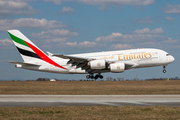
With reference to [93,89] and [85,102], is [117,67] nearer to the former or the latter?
[93,89]

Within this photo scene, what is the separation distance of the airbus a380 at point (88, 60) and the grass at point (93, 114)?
2536cm

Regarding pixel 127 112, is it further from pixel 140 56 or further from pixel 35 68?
pixel 35 68

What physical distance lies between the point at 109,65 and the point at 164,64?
922 cm

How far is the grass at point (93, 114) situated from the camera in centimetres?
1129

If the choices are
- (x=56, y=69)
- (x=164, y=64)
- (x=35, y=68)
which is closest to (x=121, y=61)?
(x=164, y=64)

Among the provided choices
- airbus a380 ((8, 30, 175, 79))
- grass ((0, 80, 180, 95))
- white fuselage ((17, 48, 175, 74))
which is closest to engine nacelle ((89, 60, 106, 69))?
airbus a380 ((8, 30, 175, 79))

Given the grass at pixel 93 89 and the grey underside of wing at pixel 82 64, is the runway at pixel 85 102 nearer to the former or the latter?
the grass at pixel 93 89

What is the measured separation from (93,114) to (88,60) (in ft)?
94.2

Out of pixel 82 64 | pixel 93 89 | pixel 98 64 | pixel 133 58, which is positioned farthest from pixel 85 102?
pixel 133 58

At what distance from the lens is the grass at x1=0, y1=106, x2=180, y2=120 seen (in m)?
11.3

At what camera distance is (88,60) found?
4072 centimetres

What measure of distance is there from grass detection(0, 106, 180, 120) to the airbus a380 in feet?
83.2

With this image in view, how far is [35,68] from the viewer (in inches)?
1724

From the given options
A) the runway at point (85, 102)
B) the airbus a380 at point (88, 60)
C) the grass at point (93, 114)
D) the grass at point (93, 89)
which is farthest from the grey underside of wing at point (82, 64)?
the grass at point (93, 114)
